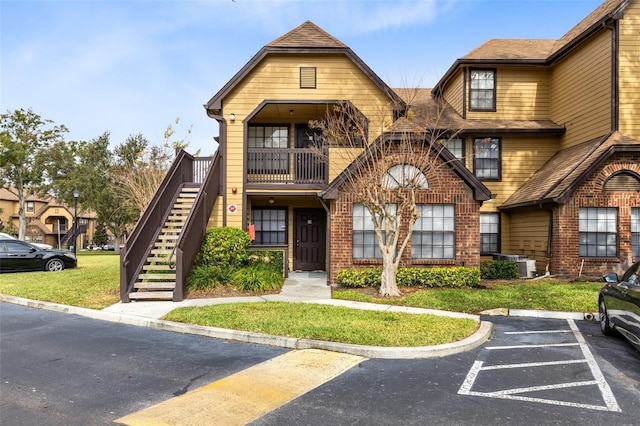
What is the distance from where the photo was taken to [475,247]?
1323cm

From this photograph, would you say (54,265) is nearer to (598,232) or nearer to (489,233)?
(489,233)

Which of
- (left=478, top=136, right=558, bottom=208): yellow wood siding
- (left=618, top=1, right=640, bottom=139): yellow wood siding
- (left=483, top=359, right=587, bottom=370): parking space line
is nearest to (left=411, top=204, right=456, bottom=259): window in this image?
(left=478, top=136, right=558, bottom=208): yellow wood siding

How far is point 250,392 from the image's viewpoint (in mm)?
4895

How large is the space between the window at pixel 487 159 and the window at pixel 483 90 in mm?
1550

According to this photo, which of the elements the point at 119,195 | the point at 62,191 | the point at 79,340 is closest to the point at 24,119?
the point at 62,191

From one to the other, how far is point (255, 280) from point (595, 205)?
10717 mm

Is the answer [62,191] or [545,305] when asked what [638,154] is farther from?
[62,191]

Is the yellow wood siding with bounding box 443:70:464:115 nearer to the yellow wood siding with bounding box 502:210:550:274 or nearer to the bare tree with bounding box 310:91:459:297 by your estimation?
the bare tree with bounding box 310:91:459:297

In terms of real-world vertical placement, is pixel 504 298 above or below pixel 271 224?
below

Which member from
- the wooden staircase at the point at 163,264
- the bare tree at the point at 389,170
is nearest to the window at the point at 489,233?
the bare tree at the point at 389,170

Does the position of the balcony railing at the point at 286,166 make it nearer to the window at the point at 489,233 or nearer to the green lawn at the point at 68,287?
the green lawn at the point at 68,287

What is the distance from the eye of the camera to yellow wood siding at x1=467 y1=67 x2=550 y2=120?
17828 millimetres

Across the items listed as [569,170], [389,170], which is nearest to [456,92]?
[569,170]

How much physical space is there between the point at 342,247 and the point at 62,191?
1380 inches
